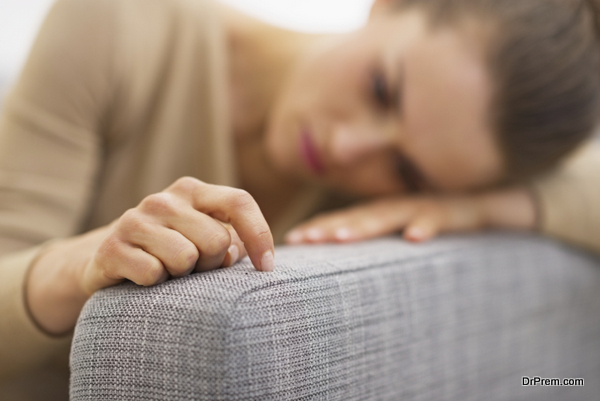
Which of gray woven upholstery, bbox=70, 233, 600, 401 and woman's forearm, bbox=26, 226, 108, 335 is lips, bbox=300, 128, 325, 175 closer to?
gray woven upholstery, bbox=70, 233, 600, 401

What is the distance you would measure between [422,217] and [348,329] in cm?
30

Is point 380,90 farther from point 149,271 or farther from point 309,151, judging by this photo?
point 149,271

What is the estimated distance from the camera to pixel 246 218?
268 millimetres

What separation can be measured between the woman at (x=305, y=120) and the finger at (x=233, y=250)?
0.29ft

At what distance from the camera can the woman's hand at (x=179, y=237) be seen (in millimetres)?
247

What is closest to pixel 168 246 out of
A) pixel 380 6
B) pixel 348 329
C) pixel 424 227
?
pixel 348 329

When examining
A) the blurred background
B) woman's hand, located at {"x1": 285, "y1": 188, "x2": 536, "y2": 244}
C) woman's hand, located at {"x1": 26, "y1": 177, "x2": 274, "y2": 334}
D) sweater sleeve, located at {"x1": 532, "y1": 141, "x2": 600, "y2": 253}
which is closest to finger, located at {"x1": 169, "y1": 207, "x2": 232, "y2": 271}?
woman's hand, located at {"x1": 26, "y1": 177, "x2": 274, "y2": 334}

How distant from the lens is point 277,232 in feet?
2.25

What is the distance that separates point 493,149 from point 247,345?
1.64ft

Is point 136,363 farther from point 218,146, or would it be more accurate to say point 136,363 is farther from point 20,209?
point 218,146

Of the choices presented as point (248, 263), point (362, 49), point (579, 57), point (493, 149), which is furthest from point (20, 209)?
point (579, 57)

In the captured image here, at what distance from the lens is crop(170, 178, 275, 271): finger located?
268 millimetres

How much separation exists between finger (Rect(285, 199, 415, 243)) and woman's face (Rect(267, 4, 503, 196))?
8 cm

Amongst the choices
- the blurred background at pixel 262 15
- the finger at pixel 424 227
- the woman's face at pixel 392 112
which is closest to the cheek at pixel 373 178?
the woman's face at pixel 392 112
